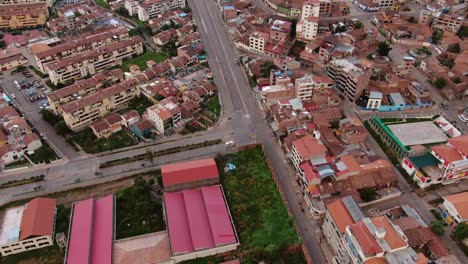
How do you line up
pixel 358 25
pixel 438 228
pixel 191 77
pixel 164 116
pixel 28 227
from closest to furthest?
1. pixel 438 228
2. pixel 28 227
3. pixel 164 116
4. pixel 191 77
5. pixel 358 25

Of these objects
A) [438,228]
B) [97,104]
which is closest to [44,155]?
[97,104]

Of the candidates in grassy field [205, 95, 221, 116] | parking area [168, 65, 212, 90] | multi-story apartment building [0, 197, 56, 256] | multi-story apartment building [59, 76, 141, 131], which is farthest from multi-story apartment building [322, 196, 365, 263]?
multi-story apartment building [59, 76, 141, 131]

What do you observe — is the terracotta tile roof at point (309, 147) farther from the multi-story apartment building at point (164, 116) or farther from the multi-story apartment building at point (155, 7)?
the multi-story apartment building at point (155, 7)

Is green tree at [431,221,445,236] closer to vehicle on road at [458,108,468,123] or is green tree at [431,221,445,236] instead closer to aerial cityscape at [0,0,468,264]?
aerial cityscape at [0,0,468,264]

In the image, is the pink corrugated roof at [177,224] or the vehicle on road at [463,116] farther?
the vehicle on road at [463,116]

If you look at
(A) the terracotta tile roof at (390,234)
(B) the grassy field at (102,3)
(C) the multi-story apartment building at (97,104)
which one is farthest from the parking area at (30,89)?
(A) the terracotta tile roof at (390,234)

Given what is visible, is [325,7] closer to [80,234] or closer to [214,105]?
[214,105]
